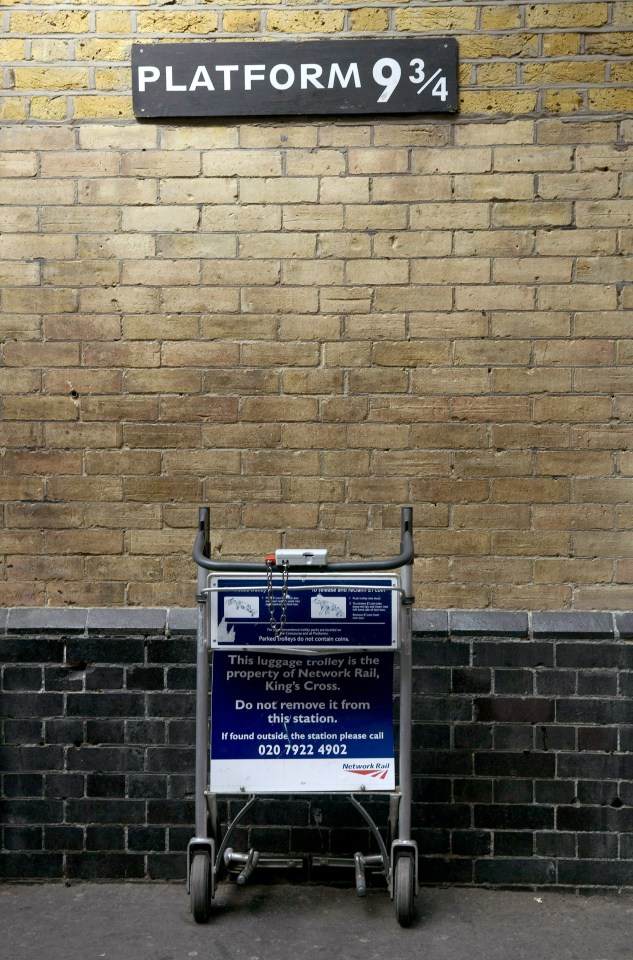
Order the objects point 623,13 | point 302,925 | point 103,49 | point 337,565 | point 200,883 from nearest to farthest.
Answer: point 337,565 < point 200,883 < point 302,925 < point 623,13 < point 103,49

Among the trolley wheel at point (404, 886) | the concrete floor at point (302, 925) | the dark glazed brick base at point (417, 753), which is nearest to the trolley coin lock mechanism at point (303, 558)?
the dark glazed brick base at point (417, 753)

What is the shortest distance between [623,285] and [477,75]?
125 cm

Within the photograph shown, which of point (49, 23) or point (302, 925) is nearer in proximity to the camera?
point (302, 925)

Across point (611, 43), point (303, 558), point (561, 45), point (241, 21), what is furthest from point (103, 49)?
point (303, 558)

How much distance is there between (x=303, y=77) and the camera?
15.9 feet

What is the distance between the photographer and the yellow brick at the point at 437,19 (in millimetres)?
4832

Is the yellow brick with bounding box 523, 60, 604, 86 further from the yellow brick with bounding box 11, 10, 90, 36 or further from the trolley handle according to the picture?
the trolley handle

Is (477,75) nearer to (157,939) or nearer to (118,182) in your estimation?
(118,182)

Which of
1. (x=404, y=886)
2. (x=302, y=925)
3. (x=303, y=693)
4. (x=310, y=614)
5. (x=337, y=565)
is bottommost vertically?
(x=302, y=925)

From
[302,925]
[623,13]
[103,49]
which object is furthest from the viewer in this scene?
[103,49]

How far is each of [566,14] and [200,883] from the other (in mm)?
4377

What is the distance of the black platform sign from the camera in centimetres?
481

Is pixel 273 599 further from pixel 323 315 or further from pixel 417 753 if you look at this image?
pixel 323 315

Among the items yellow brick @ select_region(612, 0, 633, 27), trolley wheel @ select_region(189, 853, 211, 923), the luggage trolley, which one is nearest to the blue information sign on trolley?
the luggage trolley
